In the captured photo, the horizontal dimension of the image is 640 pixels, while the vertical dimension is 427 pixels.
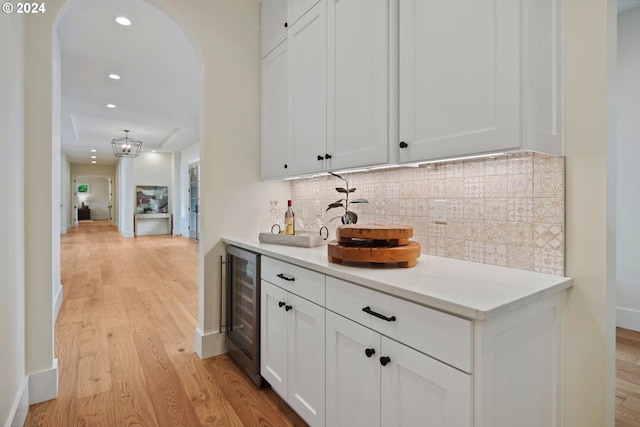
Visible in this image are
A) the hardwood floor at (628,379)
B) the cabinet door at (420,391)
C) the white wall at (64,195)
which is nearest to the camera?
the cabinet door at (420,391)

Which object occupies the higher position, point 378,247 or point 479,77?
point 479,77

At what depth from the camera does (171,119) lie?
6.72m

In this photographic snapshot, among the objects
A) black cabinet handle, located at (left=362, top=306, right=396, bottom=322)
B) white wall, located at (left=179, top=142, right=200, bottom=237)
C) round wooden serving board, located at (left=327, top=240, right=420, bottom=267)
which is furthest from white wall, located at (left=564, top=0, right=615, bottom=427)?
white wall, located at (left=179, top=142, right=200, bottom=237)

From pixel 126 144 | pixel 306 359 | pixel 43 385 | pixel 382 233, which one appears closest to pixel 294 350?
pixel 306 359

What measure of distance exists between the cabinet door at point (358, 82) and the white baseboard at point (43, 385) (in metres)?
2.07

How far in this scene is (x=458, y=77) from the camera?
4.26 feet

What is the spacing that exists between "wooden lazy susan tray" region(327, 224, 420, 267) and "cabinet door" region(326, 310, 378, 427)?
10.6 inches

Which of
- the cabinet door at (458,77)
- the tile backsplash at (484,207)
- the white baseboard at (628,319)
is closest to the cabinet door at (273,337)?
the tile backsplash at (484,207)

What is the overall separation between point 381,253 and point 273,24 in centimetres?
205

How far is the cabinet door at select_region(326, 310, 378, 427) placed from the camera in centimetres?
122

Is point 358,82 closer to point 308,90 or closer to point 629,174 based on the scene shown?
point 308,90

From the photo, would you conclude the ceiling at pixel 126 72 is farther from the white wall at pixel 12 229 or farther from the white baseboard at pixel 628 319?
the white baseboard at pixel 628 319

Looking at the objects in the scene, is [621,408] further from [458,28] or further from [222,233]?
[222,233]

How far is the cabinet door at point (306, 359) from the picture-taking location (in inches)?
58.8
